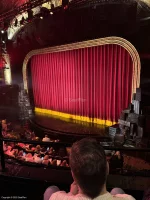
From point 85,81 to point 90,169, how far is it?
7.93 m

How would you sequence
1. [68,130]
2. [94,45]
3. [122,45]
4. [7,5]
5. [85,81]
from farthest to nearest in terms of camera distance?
[7,5] → [85,81] → [94,45] → [122,45] → [68,130]

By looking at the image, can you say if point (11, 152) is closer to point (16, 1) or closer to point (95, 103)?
point (95, 103)

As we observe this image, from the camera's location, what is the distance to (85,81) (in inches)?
346

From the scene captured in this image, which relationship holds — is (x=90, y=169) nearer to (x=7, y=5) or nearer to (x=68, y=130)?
(x=68, y=130)

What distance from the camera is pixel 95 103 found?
28.3ft

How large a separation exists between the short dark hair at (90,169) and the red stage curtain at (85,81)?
6753 mm

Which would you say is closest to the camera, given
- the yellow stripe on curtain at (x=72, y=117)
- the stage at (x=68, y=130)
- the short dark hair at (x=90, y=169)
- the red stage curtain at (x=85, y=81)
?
the short dark hair at (x=90, y=169)

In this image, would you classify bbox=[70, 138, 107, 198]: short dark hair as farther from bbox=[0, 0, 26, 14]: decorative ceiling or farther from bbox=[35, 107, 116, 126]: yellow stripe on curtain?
bbox=[0, 0, 26, 14]: decorative ceiling

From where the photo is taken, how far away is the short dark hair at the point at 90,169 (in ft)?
3.12

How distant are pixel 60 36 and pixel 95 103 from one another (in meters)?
3.13

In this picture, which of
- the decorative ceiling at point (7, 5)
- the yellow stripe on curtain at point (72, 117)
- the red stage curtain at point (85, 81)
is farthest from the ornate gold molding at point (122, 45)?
the decorative ceiling at point (7, 5)

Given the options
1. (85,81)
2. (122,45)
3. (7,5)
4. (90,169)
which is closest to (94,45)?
(122,45)

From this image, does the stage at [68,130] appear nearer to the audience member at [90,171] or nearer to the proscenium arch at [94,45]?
the proscenium arch at [94,45]

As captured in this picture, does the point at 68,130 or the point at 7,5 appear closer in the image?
the point at 68,130
